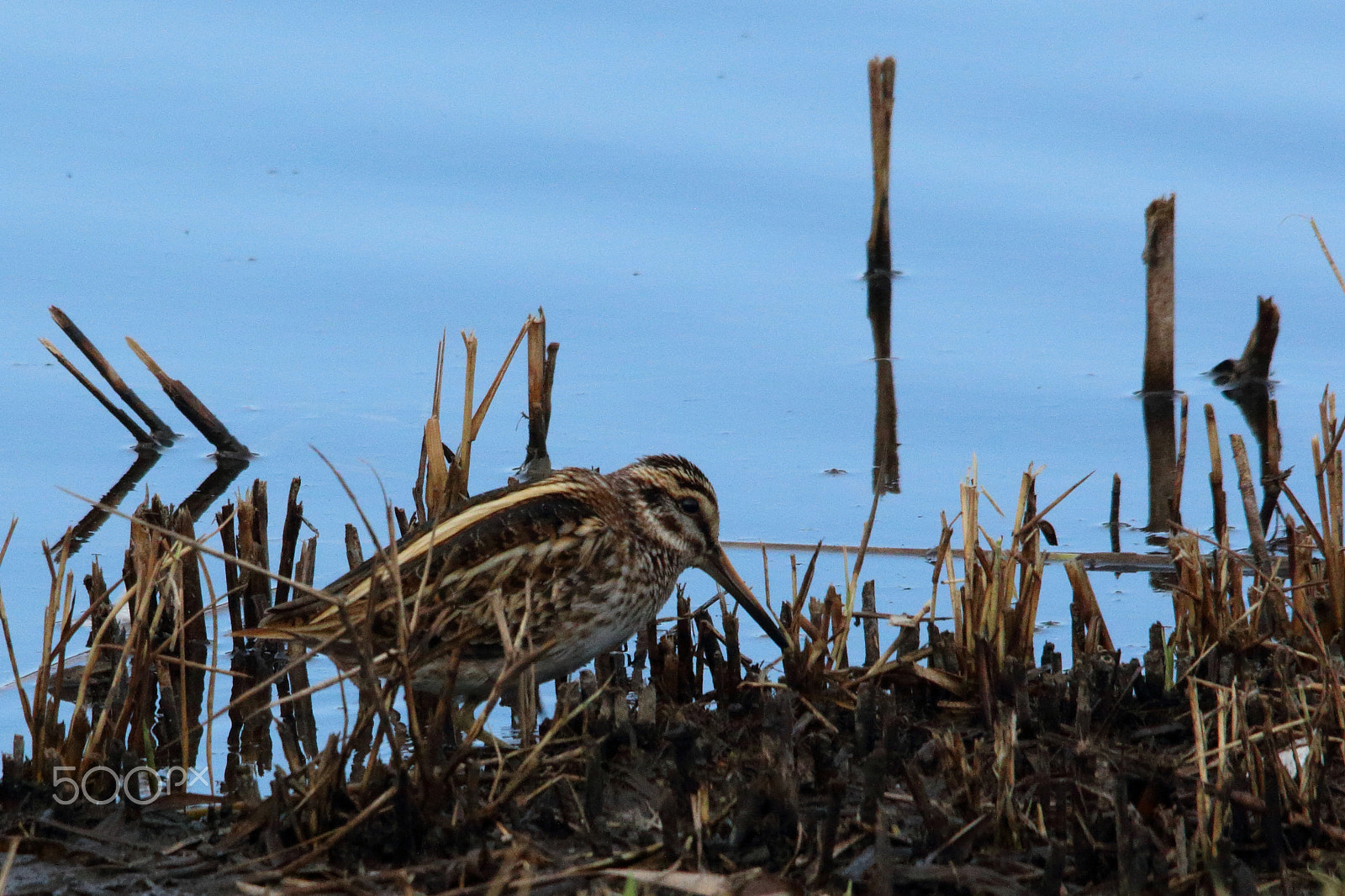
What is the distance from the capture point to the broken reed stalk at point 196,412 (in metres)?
7.78

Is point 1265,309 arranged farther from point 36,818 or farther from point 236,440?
point 36,818

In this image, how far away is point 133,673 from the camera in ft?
16.3

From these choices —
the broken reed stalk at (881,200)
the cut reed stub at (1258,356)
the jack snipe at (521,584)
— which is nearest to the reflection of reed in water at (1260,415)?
the cut reed stub at (1258,356)

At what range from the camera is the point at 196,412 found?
7832mm

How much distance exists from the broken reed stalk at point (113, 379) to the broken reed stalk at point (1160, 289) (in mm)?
4460

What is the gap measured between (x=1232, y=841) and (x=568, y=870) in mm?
1475

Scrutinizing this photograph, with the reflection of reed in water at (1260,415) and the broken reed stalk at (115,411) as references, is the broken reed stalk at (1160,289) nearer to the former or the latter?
the reflection of reed in water at (1260,415)

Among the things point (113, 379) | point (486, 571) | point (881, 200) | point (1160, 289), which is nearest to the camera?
point (486, 571)

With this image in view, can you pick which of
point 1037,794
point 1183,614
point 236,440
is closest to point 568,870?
point 1037,794

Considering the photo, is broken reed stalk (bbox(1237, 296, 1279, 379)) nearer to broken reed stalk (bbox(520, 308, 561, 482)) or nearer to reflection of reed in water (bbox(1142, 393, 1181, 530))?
reflection of reed in water (bbox(1142, 393, 1181, 530))

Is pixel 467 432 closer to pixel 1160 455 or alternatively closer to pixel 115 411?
pixel 115 411

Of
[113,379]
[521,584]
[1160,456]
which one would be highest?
[113,379]

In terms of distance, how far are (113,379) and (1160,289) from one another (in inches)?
184

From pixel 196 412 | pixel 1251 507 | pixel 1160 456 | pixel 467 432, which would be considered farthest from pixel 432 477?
pixel 1160 456
